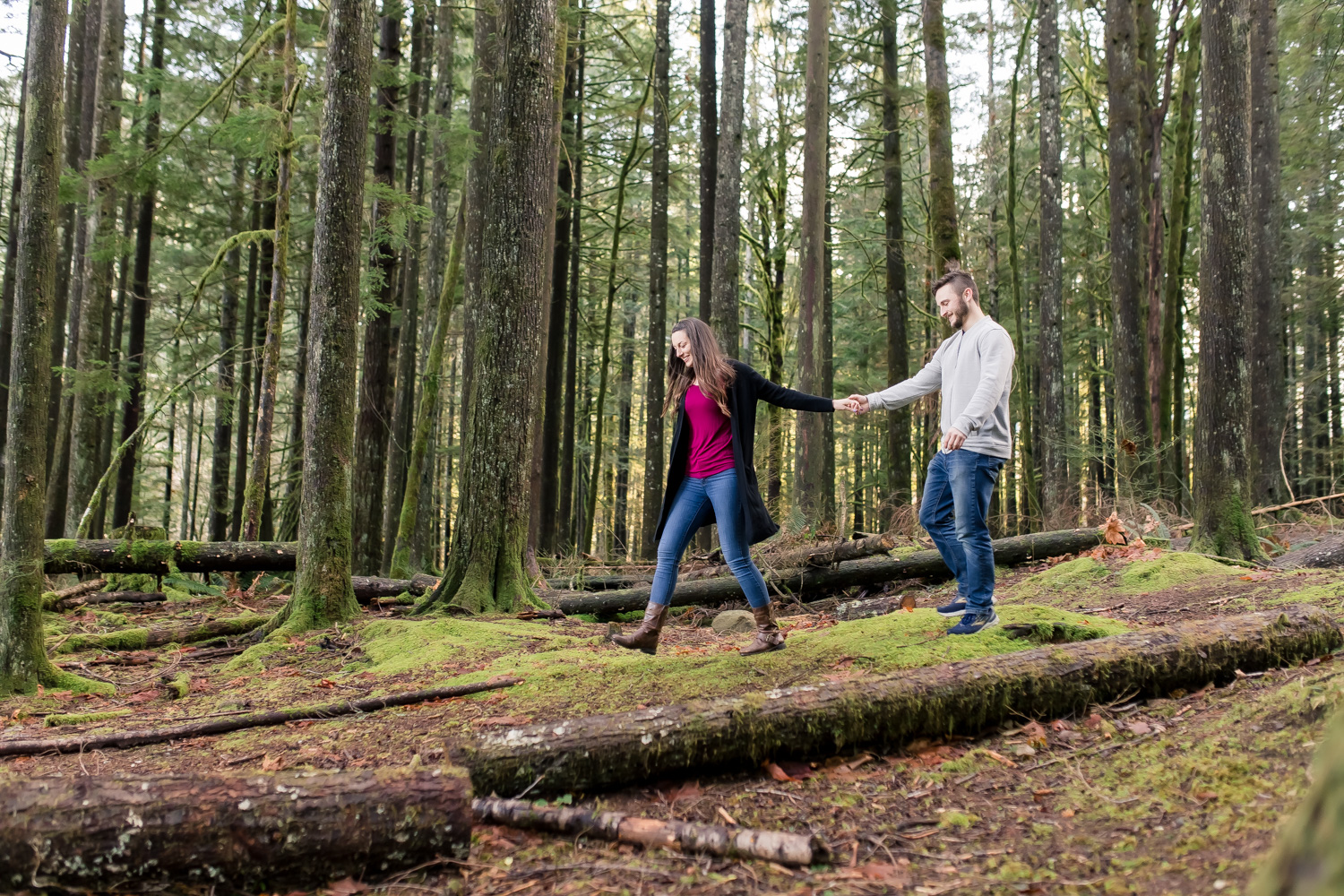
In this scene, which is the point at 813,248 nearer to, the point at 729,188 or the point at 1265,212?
the point at 729,188

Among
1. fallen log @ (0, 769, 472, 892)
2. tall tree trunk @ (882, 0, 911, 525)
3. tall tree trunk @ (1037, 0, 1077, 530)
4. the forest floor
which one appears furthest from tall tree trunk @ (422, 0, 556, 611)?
tall tree trunk @ (1037, 0, 1077, 530)

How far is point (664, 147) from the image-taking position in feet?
55.2

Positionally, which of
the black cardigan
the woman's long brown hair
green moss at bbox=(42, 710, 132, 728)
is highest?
the woman's long brown hair

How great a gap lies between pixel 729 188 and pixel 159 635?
10.7 m

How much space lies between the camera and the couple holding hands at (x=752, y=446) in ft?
17.0

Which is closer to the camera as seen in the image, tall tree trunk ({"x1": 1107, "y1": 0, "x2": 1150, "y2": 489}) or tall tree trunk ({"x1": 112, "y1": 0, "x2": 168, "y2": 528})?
tall tree trunk ({"x1": 1107, "y1": 0, "x2": 1150, "y2": 489})

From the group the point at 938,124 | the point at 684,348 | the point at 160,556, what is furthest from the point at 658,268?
the point at 684,348

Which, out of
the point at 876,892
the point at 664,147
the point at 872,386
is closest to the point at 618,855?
the point at 876,892

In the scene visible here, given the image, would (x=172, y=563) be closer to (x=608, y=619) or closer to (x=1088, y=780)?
(x=608, y=619)

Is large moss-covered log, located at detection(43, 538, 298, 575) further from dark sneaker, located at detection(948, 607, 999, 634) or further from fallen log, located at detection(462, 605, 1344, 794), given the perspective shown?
dark sneaker, located at detection(948, 607, 999, 634)

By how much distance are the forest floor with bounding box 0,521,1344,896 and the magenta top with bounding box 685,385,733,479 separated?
127 centimetres

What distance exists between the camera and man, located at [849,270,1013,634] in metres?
5.13

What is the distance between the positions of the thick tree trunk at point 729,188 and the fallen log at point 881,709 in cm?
979

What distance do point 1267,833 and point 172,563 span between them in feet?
37.8
